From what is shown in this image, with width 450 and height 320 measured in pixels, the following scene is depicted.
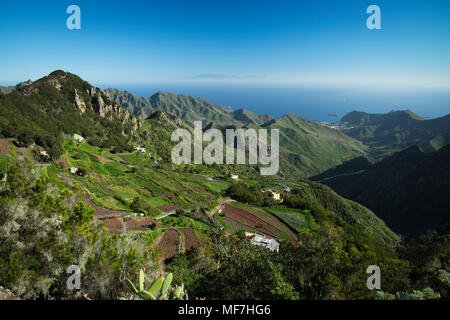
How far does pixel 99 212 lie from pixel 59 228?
2756 cm

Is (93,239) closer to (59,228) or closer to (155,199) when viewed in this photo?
(59,228)

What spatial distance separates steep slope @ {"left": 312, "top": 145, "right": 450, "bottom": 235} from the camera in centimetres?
11189

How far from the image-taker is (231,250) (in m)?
26.7

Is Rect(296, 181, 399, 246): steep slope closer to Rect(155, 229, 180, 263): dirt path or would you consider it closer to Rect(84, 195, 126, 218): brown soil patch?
Rect(155, 229, 180, 263): dirt path

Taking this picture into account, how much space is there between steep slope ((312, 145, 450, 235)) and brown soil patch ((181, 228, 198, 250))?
115 meters

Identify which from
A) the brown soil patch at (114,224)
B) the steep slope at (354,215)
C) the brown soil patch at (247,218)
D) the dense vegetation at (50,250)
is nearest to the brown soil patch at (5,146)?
the brown soil patch at (114,224)

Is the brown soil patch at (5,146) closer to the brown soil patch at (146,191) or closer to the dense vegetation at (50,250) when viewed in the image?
the brown soil patch at (146,191)

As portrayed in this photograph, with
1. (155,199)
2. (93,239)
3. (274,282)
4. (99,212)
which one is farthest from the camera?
(155,199)

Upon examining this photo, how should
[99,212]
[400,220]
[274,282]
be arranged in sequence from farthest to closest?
[400,220], [99,212], [274,282]

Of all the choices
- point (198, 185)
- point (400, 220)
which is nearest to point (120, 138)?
point (198, 185)

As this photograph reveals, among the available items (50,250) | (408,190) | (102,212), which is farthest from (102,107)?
(408,190)

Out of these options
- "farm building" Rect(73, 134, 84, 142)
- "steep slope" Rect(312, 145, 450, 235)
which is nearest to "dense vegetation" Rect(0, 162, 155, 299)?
"farm building" Rect(73, 134, 84, 142)

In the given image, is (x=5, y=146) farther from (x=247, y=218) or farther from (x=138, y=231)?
(x=247, y=218)
